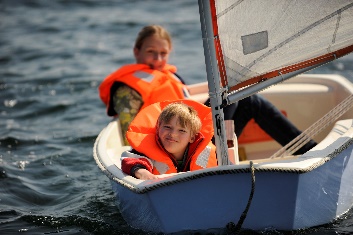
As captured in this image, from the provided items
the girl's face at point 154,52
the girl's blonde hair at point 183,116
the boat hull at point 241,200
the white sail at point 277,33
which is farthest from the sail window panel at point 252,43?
the girl's face at point 154,52

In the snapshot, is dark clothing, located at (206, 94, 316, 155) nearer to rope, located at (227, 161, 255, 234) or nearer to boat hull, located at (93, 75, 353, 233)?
boat hull, located at (93, 75, 353, 233)

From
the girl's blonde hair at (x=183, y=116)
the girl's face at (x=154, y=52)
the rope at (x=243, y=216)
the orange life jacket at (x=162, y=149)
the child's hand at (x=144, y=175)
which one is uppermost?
the girl's face at (x=154, y=52)

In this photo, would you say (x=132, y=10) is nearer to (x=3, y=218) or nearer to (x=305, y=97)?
(x=305, y=97)

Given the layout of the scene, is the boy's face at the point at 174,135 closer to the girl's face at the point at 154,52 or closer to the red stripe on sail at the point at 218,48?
the red stripe on sail at the point at 218,48

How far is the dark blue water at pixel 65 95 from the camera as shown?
4.14m

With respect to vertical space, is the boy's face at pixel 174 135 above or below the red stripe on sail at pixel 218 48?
below

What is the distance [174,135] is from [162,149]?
11cm

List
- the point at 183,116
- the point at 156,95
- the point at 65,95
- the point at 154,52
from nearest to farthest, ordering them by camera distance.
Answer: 1. the point at 183,116
2. the point at 156,95
3. the point at 154,52
4. the point at 65,95

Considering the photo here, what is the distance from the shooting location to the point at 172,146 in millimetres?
3486

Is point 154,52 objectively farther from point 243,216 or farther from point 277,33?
point 243,216

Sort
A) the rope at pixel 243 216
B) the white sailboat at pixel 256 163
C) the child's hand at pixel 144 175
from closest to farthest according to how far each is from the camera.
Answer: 1. the rope at pixel 243 216
2. the white sailboat at pixel 256 163
3. the child's hand at pixel 144 175

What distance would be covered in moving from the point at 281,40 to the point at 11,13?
8.22 meters

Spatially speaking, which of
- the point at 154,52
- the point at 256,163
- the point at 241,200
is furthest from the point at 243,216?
the point at 154,52

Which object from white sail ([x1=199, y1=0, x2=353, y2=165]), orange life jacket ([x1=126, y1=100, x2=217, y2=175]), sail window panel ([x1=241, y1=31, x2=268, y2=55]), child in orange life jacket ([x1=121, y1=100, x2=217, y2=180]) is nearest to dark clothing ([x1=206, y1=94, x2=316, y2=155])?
orange life jacket ([x1=126, y1=100, x2=217, y2=175])
